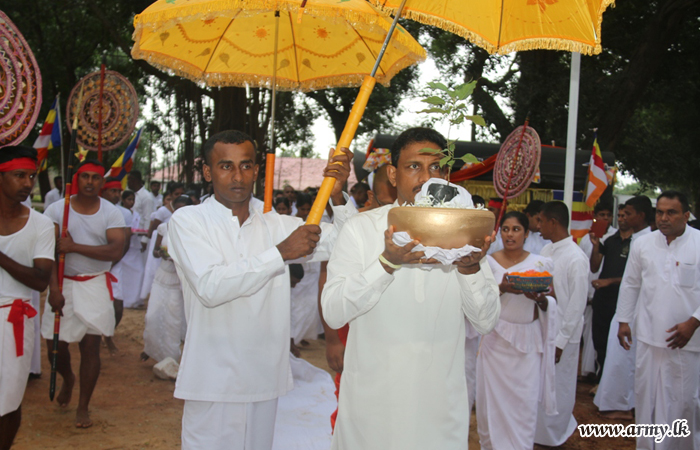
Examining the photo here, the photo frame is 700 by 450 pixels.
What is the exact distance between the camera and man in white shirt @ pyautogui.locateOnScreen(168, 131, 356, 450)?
3.01 metres

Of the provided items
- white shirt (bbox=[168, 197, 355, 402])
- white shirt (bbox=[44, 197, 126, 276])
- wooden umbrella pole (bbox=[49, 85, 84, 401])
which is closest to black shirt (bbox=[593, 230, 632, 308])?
white shirt (bbox=[168, 197, 355, 402])

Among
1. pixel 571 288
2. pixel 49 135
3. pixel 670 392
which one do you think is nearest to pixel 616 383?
pixel 670 392

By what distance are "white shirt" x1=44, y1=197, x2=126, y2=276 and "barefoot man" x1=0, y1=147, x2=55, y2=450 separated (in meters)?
1.19

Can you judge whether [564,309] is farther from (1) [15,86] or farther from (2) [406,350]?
(1) [15,86]

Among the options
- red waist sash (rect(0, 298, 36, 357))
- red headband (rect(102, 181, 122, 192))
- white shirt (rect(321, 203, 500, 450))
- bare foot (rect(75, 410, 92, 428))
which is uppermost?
red headband (rect(102, 181, 122, 192))

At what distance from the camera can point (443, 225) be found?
220 centimetres

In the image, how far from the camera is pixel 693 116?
19.5m

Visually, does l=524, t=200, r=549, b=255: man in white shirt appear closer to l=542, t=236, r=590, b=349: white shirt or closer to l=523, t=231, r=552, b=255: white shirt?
l=523, t=231, r=552, b=255: white shirt

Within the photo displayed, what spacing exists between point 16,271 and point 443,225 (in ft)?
11.3

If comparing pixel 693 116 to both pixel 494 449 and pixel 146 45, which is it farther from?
pixel 146 45

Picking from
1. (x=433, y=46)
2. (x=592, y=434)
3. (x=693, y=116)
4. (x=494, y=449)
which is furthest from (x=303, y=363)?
(x=693, y=116)

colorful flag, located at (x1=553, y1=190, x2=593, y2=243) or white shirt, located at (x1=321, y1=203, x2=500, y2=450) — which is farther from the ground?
colorful flag, located at (x1=553, y1=190, x2=593, y2=243)

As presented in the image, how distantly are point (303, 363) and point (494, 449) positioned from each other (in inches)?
104

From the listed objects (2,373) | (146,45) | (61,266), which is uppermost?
(146,45)
